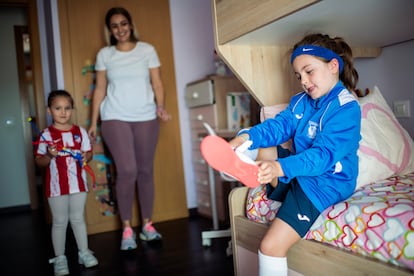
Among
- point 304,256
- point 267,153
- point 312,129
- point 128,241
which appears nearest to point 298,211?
point 304,256

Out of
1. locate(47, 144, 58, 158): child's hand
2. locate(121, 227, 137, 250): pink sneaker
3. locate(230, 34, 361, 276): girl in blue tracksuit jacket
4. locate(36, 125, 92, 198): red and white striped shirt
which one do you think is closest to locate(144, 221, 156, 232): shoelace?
locate(121, 227, 137, 250): pink sneaker

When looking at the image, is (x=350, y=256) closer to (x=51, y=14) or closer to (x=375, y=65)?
(x=375, y=65)

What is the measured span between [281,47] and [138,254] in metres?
1.32

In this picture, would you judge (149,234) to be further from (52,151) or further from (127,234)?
(52,151)

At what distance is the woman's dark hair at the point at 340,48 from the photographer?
1249 mm

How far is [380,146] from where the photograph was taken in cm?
137

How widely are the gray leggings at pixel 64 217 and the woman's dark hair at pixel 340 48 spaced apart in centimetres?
131

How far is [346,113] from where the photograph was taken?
112cm

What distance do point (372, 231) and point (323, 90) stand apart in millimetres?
460

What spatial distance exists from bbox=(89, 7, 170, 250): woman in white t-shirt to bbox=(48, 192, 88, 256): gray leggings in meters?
0.33

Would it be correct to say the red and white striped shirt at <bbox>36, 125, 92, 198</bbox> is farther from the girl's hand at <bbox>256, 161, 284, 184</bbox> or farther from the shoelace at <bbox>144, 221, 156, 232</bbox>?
the girl's hand at <bbox>256, 161, 284, 184</bbox>

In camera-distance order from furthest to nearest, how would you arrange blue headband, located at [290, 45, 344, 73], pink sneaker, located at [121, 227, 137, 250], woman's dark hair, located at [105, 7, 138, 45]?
1. woman's dark hair, located at [105, 7, 138, 45]
2. pink sneaker, located at [121, 227, 137, 250]
3. blue headband, located at [290, 45, 344, 73]

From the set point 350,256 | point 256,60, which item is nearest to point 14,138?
point 256,60

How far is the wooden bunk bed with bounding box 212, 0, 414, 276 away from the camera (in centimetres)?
105
